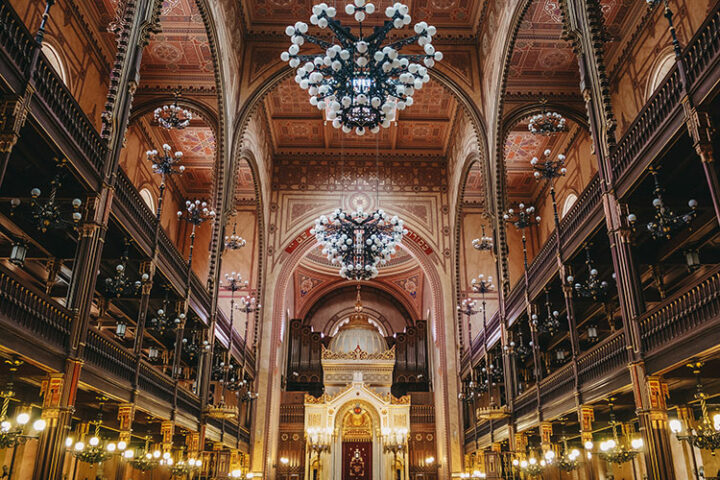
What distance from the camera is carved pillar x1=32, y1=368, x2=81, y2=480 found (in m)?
7.81

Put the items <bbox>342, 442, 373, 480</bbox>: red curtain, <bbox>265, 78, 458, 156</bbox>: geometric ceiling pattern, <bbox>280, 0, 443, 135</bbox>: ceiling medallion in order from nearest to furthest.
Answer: <bbox>280, 0, 443, 135</bbox>: ceiling medallion, <bbox>265, 78, 458, 156</bbox>: geometric ceiling pattern, <bbox>342, 442, 373, 480</bbox>: red curtain

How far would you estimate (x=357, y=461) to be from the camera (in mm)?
26938

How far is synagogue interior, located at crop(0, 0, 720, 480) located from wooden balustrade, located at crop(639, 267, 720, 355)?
38 millimetres

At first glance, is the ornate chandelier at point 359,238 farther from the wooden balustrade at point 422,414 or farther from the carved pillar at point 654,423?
the wooden balustrade at point 422,414

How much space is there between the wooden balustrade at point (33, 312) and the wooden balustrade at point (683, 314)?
895cm

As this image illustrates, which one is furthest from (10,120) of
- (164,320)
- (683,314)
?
(683,314)

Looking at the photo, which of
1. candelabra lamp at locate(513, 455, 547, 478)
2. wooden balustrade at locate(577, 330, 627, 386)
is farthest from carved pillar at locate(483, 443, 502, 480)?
wooden balustrade at locate(577, 330, 627, 386)

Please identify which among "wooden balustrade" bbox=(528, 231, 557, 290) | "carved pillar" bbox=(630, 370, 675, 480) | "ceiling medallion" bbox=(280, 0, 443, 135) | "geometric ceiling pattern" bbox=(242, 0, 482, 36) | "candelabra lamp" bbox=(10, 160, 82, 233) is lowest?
"carved pillar" bbox=(630, 370, 675, 480)

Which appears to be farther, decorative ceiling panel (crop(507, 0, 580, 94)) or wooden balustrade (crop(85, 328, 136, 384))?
decorative ceiling panel (crop(507, 0, 580, 94))

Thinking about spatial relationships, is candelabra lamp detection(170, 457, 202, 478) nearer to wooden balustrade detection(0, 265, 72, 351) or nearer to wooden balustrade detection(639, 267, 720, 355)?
wooden balustrade detection(0, 265, 72, 351)

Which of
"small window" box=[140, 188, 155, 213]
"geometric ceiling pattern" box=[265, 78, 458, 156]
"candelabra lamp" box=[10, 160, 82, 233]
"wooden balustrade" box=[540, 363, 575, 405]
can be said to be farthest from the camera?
"geometric ceiling pattern" box=[265, 78, 458, 156]

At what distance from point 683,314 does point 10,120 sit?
370 inches

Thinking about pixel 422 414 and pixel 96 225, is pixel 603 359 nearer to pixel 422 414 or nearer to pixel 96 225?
pixel 96 225

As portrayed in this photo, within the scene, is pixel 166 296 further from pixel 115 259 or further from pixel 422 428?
pixel 422 428
